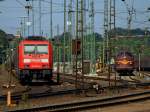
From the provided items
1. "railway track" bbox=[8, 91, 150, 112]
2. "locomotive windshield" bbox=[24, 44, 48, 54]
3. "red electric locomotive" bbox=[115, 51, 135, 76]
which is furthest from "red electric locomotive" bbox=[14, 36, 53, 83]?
"red electric locomotive" bbox=[115, 51, 135, 76]

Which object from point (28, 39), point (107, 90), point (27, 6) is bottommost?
point (107, 90)

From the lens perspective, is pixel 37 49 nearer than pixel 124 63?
Yes

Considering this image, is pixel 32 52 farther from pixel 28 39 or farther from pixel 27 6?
pixel 27 6

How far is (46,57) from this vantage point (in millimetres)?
41594

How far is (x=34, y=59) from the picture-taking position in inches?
1625

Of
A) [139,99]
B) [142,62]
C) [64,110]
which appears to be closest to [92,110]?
[64,110]

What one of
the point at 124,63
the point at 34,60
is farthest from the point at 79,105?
the point at 124,63

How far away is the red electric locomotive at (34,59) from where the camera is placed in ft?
135

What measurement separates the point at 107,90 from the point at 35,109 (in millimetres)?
14799

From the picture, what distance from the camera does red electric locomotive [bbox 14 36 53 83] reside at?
41.1 metres

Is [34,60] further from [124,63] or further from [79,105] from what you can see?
[124,63]

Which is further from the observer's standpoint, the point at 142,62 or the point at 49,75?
the point at 142,62

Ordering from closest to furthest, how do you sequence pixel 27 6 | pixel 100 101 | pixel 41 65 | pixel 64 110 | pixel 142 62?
1. pixel 64 110
2. pixel 100 101
3. pixel 41 65
4. pixel 27 6
5. pixel 142 62

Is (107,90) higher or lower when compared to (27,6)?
lower
